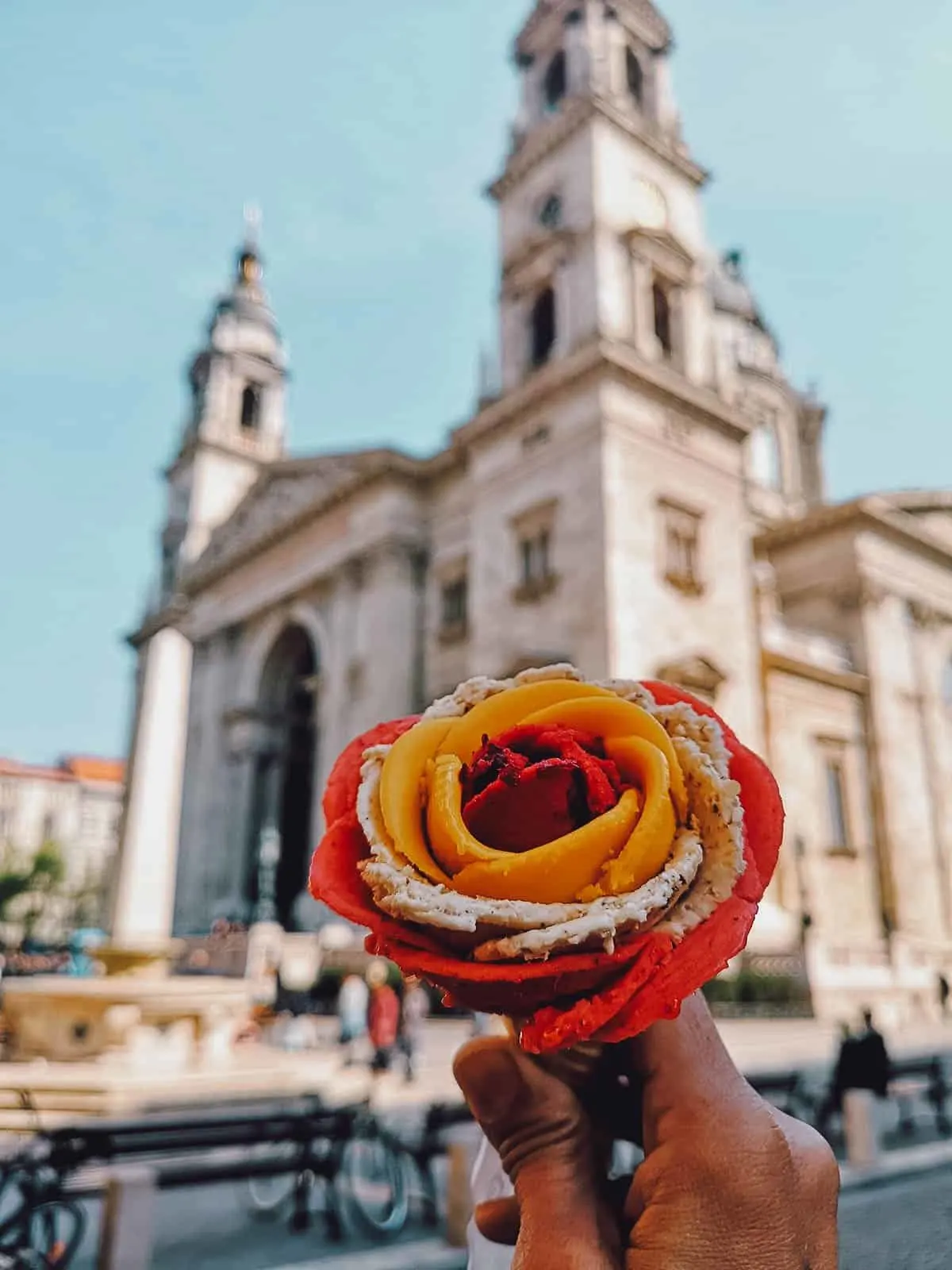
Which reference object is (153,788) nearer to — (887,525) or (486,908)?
(486,908)

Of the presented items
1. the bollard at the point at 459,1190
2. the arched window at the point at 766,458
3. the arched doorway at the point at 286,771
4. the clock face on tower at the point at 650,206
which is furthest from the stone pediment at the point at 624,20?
the bollard at the point at 459,1190

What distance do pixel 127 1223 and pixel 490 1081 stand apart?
5167 mm

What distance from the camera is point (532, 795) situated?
1.21m

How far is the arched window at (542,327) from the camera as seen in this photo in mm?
26422

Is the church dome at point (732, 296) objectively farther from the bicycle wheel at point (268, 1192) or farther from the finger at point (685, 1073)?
the finger at point (685, 1073)

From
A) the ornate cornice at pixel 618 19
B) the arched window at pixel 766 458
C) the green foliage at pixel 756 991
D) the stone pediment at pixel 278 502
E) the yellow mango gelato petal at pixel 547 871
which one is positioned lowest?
the green foliage at pixel 756 991

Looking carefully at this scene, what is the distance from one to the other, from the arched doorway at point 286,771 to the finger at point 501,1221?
31.8 metres

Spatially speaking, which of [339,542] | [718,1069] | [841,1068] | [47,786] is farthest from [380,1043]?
[47,786]

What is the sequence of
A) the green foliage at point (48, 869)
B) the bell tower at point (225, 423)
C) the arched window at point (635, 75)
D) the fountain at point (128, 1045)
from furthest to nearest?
the green foliage at point (48, 869) < the bell tower at point (225, 423) < the arched window at point (635, 75) < the fountain at point (128, 1045)

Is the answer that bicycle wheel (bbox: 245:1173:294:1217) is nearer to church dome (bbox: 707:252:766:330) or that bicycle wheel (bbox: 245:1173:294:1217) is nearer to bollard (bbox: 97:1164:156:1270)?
bollard (bbox: 97:1164:156:1270)

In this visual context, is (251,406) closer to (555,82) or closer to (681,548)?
(555,82)

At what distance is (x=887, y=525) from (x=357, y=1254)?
27889 millimetres

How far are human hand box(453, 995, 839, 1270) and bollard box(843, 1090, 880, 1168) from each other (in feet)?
24.5

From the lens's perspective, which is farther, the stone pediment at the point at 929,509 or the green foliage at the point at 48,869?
the green foliage at the point at 48,869
